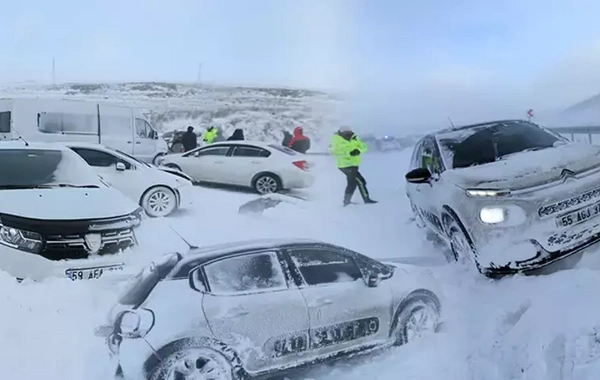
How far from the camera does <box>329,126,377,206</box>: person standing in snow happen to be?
2074 millimetres

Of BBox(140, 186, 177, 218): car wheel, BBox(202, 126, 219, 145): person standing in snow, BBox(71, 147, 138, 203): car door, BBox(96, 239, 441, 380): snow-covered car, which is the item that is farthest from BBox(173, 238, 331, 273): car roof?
BBox(202, 126, 219, 145): person standing in snow

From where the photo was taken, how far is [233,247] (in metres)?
1.96

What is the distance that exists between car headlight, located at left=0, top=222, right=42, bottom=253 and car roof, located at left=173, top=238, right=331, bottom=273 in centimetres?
45

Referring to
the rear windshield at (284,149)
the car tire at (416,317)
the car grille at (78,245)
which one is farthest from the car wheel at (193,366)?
the rear windshield at (284,149)

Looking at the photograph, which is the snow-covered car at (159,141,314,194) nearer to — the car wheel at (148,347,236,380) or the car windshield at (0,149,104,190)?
the car windshield at (0,149,104,190)

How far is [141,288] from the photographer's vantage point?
1.89 meters

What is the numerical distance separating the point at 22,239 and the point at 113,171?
0.36m

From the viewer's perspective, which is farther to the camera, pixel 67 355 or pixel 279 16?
pixel 279 16

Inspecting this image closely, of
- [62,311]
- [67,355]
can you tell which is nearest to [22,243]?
[62,311]

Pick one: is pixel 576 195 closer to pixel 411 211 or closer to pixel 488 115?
pixel 488 115

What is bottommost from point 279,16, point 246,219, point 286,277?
point 286,277

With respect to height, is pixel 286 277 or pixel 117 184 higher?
pixel 117 184

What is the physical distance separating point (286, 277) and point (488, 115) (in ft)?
3.28

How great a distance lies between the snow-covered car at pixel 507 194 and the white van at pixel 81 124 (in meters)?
0.97
